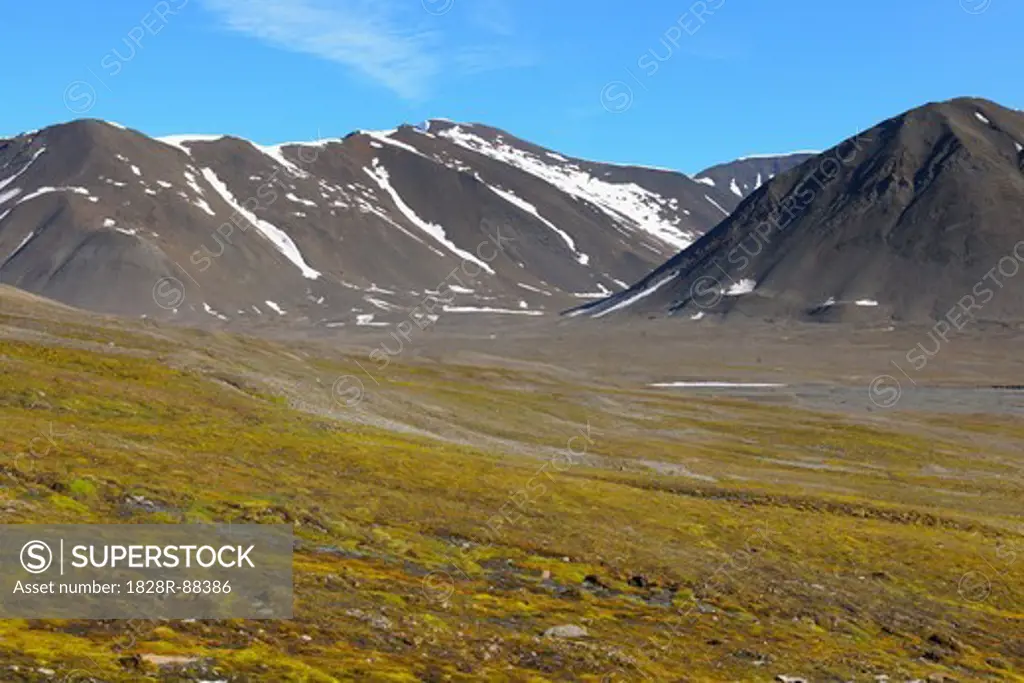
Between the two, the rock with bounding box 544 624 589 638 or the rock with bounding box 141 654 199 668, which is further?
the rock with bounding box 544 624 589 638

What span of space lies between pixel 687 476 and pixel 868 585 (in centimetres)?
2859

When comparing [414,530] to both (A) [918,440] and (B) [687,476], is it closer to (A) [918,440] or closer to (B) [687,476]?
(B) [687,476]

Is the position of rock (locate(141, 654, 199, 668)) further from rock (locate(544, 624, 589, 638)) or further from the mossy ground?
rock (locate(544, 624, 589, 638))

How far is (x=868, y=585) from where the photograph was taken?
34.7m

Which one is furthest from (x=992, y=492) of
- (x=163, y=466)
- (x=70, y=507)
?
(x=70, y=507)

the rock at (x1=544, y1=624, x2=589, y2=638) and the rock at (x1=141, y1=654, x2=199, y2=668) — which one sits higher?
the rock at (x1=141, y1=654, x2=199, y2=668)

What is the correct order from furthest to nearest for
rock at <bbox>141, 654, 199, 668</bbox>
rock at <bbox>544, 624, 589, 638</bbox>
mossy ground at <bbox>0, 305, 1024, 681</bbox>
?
1. rock at <bbox>544, 624, 589, 638</bbox>
2. mossy ground at <bbox>0, 305, 1024, 681</bbox>
3. rock at <bbox>141, 654, 199, 668</bbox>

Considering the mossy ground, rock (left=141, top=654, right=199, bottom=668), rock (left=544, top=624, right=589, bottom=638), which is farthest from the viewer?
rock (left=544, top=624, right=589, bottom=638)

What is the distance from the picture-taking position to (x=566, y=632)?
22.9 meters

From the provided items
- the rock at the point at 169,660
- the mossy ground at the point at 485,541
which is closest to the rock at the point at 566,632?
the mossy ground at the point at 485,541

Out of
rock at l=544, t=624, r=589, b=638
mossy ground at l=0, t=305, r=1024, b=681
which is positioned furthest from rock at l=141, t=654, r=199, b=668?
rock at l=544, t=624, r=589, b=638

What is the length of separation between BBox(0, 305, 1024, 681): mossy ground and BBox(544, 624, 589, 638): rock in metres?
0.27

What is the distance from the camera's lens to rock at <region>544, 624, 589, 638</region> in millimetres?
22628

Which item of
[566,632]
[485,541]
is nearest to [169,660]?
[566,632]
